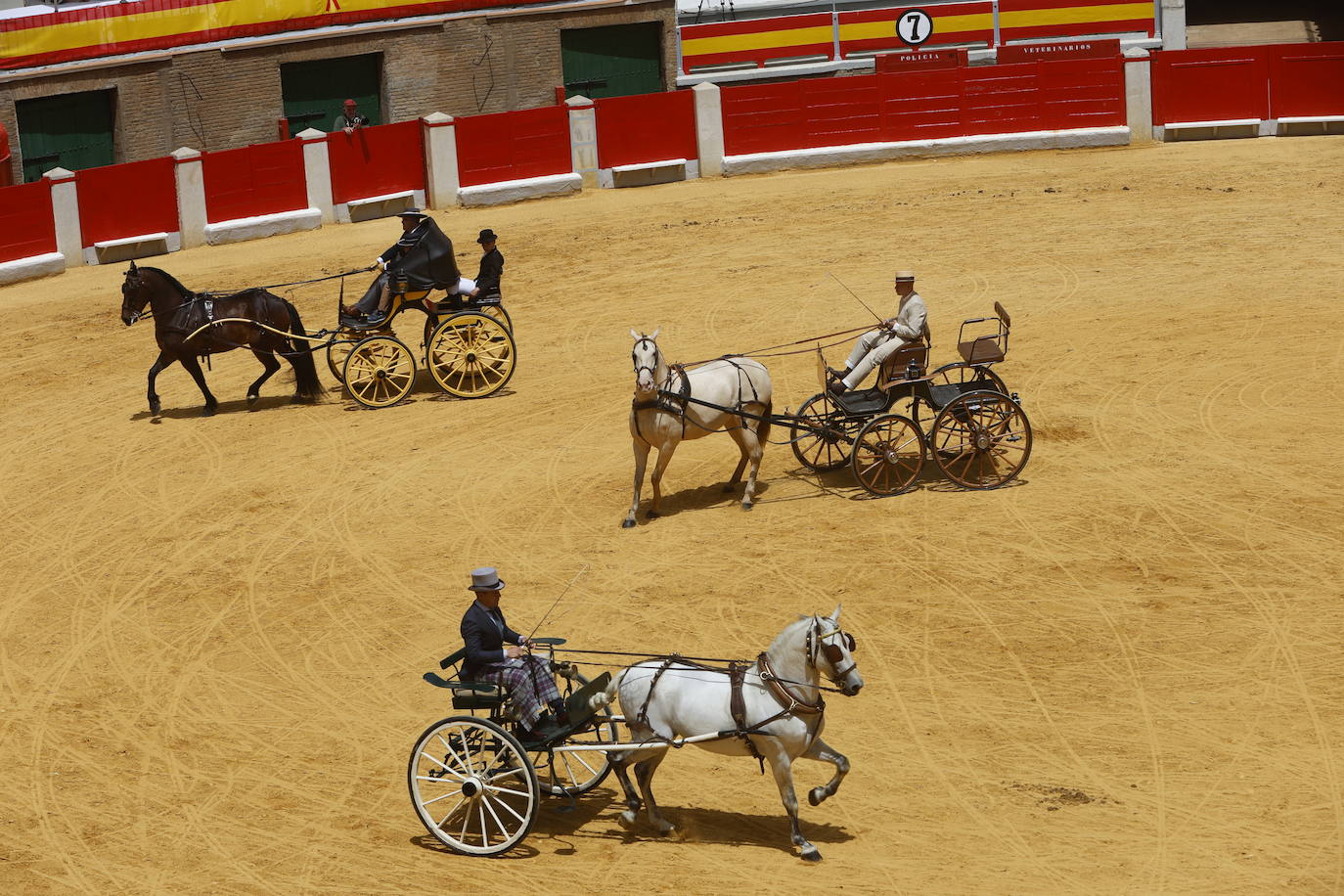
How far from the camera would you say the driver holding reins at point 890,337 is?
617 inches

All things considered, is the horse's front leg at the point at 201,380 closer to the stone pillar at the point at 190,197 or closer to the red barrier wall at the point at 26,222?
the red barrier wall at the point at 26,222

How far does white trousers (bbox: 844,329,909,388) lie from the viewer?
15.8 metres

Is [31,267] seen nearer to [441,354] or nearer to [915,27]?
[441,354]

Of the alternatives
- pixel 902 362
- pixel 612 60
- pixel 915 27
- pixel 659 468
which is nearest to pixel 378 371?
pixel 659 468

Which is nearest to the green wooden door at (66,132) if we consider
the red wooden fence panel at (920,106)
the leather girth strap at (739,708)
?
the red wooden fence panel at (920,106)

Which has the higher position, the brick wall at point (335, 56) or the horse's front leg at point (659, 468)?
the brick wall at point (335, 56)

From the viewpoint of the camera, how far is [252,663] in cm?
1366

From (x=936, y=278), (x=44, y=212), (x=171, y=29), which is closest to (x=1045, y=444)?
(x=936, y=278)

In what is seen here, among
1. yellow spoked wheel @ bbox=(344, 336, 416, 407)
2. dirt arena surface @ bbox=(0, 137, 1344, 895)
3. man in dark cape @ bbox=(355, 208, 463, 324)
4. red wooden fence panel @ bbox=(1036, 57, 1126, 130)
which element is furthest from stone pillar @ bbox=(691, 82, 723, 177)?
yellow spoked wheel @ bbox=(344, 336, 416, 407)

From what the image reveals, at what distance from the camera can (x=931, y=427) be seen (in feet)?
54.8

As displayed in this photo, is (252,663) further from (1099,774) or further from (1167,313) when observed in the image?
(1167,313)

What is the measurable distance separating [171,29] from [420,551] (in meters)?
22.0

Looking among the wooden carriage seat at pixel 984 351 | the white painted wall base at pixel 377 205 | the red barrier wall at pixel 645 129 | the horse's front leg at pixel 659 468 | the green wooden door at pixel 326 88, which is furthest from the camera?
the green wooden door at pixel 326 88

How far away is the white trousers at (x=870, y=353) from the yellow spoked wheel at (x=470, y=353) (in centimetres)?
503
